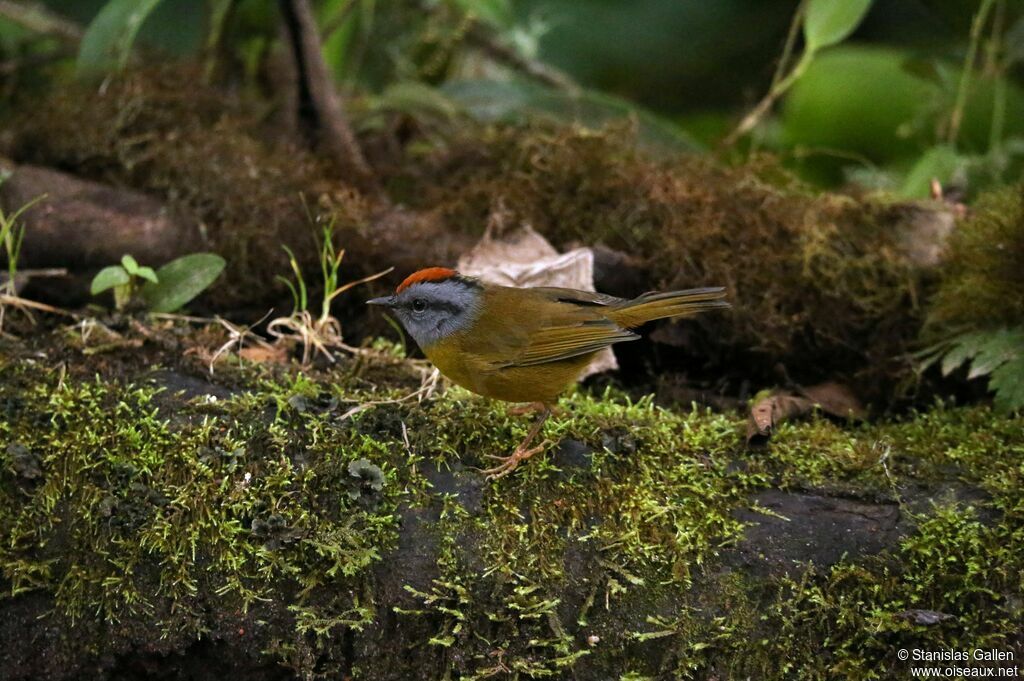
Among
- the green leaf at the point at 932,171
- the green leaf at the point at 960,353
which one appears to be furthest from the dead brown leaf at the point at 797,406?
the green leaf at the point at 932,171

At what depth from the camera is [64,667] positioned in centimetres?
276

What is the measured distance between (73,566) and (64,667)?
0.91 feet

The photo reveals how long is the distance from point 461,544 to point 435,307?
3.06 ft

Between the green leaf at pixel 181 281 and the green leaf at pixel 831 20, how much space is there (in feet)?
9.78

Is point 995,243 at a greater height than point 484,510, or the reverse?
point 995,243

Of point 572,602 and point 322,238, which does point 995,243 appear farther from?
point 322,238

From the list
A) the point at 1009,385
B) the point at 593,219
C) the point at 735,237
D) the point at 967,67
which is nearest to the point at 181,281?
the point at 593,219

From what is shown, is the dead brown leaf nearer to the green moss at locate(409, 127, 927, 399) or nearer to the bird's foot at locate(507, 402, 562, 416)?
the green moss at locate(409, 127, 927, 399)

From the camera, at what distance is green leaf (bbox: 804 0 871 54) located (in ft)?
15.3

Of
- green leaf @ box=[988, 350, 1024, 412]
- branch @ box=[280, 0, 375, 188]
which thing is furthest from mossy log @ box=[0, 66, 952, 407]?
green leaf @ box=[988, 350, 1024, 412]

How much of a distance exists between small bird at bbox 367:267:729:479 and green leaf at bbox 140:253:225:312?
0.72 metres

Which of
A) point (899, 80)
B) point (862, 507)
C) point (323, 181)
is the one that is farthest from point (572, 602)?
point (899, 80)

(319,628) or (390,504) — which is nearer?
(319,628)

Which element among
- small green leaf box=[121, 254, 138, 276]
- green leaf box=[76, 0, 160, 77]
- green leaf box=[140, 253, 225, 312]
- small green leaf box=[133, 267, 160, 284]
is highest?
green leaf box=[76, 0, 160, 77]
